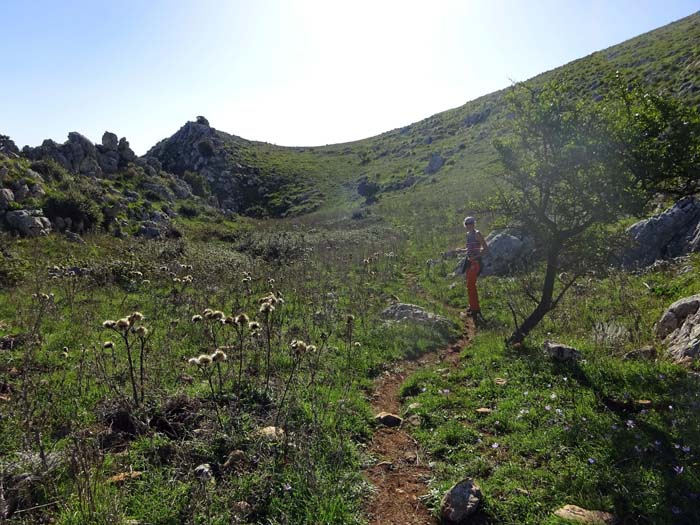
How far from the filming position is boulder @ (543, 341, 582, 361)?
24.9 feet

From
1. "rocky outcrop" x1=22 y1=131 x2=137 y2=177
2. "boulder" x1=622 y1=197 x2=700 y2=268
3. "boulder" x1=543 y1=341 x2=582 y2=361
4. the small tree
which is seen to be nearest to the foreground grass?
"boulder" x1=543 y1=341 x2=582 y2=361

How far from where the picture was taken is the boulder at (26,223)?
1786 cm

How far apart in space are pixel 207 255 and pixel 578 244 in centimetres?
1634

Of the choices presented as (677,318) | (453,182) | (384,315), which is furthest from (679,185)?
(453,182)

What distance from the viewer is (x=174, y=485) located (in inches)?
169

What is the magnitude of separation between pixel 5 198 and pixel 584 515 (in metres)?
24.0

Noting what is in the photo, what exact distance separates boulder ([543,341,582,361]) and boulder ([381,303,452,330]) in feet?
11.5

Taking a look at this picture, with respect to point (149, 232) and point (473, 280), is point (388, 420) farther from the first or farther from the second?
point (149, 232)

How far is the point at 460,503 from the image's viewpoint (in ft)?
14.2

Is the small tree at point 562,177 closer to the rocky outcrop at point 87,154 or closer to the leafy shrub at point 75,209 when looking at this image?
the leafy shrub at point 75,209

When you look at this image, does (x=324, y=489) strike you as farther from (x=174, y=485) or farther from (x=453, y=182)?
(x=453, y=182)

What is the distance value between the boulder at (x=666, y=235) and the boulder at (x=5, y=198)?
82.0 ft

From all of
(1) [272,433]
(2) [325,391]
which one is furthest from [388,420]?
(1) [272,433]

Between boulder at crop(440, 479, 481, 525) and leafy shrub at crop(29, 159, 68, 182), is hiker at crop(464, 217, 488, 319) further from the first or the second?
leafy shrub at crop(29, 159, 68, 182)
